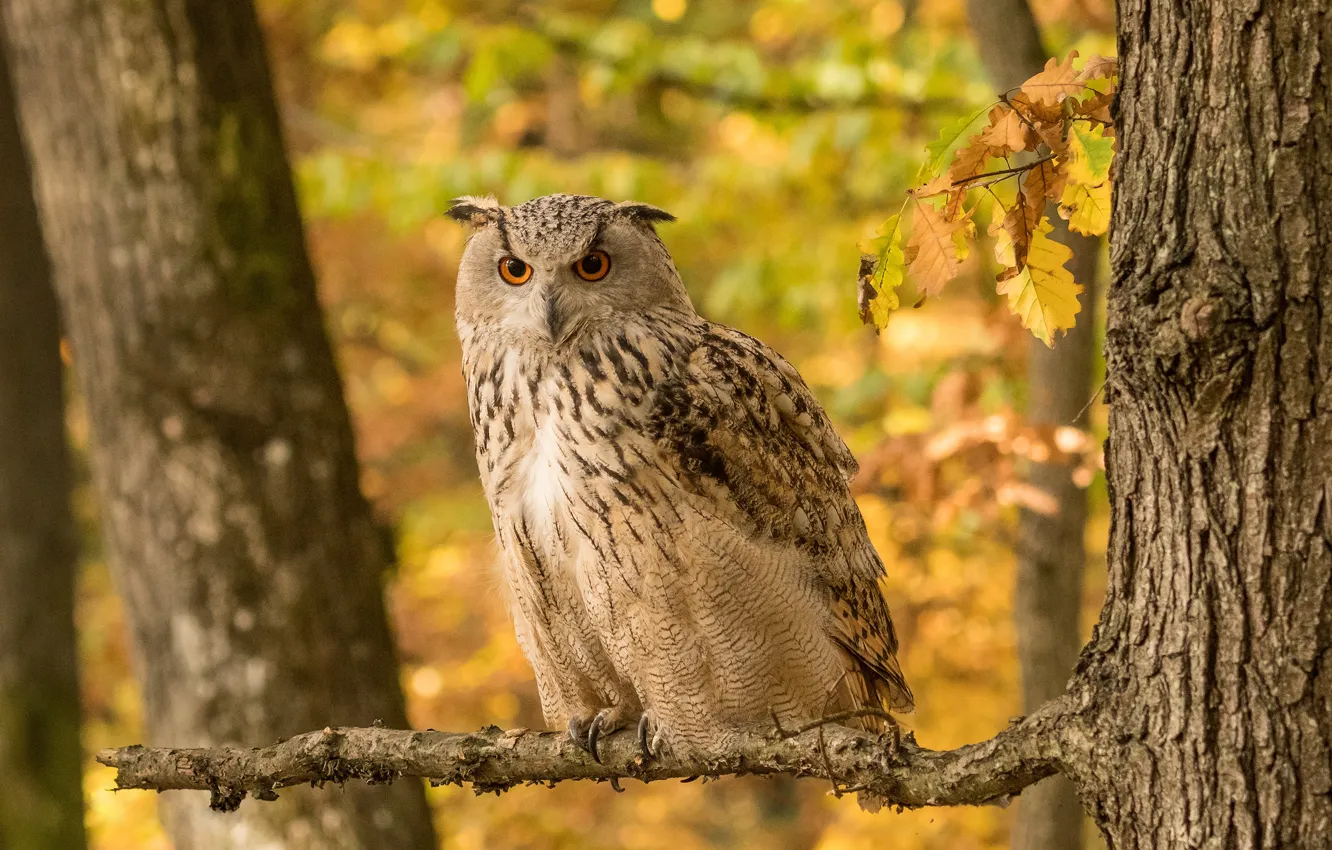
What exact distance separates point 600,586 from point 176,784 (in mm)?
987

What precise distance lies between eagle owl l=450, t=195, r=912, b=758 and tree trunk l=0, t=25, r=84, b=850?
4.24m

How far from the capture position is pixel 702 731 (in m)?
2.91

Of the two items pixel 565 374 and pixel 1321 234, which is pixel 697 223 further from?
pixel 1321 234

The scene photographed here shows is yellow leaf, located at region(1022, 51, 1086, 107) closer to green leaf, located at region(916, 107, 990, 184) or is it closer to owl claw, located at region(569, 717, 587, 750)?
green leaf, located at region(916, 107, 990, 184)

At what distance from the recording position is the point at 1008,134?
2.03 meters

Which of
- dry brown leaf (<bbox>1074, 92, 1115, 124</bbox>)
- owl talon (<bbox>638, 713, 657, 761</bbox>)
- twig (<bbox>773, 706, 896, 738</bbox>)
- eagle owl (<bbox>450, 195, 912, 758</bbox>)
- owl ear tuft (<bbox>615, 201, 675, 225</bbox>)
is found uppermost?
owl ear tuft (<bbox>615, 201, 675, 225</bbox>)

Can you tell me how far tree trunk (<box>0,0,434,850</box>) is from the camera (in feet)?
13.5

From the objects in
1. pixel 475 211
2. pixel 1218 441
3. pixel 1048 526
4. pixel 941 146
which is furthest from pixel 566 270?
pixel 1048 526

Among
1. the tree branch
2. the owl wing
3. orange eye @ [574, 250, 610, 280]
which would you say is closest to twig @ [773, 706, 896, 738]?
the tree branch

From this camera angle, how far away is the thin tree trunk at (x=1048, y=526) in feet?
12.9

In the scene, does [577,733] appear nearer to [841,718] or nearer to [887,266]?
[841,718]

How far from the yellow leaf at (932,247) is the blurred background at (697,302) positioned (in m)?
1.70

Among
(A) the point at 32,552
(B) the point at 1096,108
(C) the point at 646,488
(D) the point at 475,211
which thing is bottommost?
(C) the point at 646,488

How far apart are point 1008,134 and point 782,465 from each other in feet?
3.60
